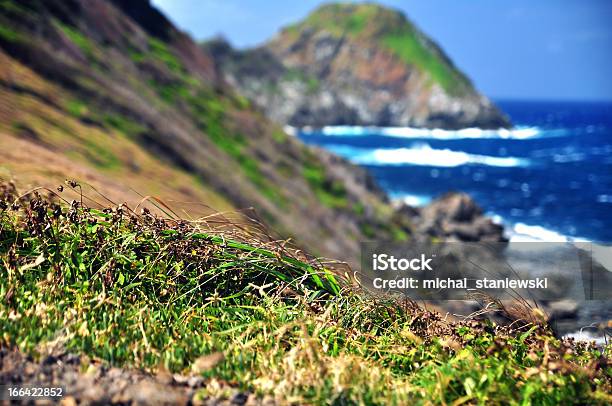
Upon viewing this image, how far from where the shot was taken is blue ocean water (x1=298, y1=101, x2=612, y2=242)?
54.9 metres

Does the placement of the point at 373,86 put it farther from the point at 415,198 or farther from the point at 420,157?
the point at 415,198

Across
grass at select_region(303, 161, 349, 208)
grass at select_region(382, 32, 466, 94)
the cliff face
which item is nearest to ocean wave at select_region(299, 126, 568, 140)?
the cliff face

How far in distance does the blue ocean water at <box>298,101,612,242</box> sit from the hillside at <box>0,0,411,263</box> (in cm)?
2697

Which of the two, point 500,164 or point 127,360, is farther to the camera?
point 500,164

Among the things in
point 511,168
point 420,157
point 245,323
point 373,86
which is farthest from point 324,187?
point 373,86

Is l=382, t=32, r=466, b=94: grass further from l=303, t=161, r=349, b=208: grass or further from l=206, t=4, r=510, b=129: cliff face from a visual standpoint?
l=303, t=161, r=349, b=208: grass

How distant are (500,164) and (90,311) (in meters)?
96.4

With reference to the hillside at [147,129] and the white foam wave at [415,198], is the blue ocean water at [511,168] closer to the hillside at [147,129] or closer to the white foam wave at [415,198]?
the white foam wave at [415,198]

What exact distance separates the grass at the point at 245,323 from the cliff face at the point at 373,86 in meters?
143

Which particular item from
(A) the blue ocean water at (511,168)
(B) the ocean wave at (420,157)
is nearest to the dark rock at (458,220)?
(A) the blue ocean water at (511,168)

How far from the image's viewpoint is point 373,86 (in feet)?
602

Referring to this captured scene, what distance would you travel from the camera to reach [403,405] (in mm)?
3441

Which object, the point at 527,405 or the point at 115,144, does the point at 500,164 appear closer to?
the point at 115,144

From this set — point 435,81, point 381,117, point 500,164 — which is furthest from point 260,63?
point 500,164
